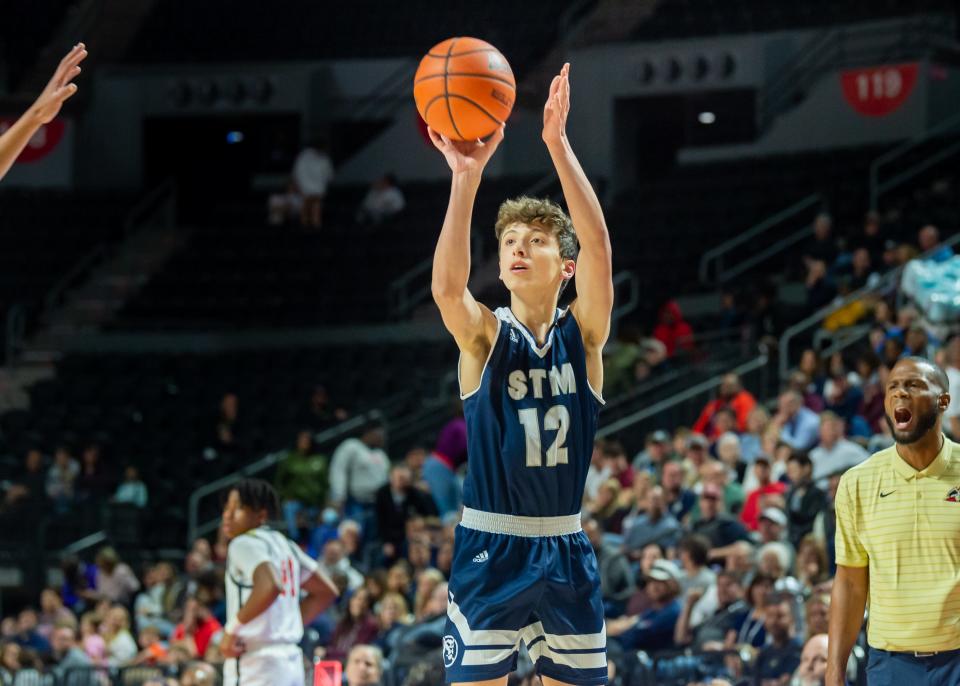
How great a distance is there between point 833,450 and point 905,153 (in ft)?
30.4

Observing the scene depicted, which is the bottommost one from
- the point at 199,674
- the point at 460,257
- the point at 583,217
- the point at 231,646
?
the point at 199,674

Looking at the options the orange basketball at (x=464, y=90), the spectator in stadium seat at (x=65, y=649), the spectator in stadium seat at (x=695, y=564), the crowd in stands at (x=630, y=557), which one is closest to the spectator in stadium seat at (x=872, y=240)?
the crowd in stands at (x=630, y=557)

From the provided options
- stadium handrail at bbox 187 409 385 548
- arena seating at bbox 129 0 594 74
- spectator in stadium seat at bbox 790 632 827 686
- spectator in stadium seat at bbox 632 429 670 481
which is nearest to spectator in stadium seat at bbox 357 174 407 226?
arena seating at bbox 129 0 594 74

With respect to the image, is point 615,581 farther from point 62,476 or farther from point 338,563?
point 62,476

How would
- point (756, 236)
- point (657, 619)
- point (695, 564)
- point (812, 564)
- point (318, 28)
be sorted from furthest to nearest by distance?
point (318, 28) < point (756, 236) < point (695, 564) < point (657, 619) < point (812, 564)

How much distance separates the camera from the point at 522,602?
5.24m

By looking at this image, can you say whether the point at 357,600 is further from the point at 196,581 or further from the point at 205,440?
the point at 205,440

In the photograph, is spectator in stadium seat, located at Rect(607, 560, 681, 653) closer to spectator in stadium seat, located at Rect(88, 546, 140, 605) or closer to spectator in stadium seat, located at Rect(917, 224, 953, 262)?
spectator in stadium seat, located at Rect(917, 224, 953, 262)

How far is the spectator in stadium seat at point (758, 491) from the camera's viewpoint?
38.1 feet

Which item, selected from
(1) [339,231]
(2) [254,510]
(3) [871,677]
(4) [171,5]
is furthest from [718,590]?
(4) [171,5]

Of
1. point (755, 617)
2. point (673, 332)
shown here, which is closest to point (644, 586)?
point (755, 617)

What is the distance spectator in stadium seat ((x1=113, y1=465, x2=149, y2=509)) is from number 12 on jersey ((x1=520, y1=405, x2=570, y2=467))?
1244 cm

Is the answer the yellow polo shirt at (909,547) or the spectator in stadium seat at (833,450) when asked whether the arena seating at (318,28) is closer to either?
→ the spectator in stadium seat at (833,450)

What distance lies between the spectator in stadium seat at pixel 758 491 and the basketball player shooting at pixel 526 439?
6232 millimetres
